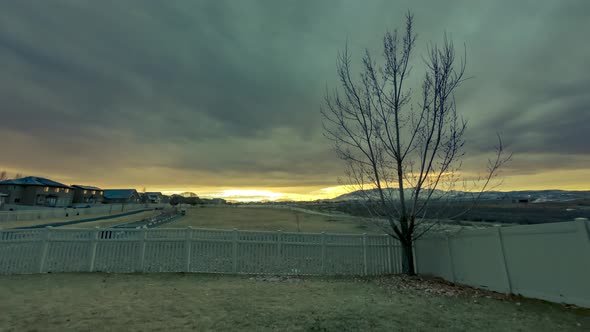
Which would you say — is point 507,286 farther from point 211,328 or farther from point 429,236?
point 211,328

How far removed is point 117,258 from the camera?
873 cm

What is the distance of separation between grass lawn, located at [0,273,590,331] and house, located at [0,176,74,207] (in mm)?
75983

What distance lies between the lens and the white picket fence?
8.53m

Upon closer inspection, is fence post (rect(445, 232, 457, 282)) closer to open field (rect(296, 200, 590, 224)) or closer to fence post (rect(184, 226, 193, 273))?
open field (rect(296, 200, 590, 224))

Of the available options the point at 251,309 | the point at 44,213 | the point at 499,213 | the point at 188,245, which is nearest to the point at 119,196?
the point at 44,213

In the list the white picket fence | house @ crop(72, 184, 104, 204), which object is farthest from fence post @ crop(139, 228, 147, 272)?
house @ crop(72, 184, 104, 204)

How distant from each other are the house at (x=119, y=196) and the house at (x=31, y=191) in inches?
1133

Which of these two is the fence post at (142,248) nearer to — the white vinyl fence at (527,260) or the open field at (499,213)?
the open field at (499,213)

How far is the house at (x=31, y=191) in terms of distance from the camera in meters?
61.5

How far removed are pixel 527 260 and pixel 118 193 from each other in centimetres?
11689

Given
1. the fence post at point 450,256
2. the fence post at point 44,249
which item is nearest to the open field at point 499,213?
the fence post at point 450,256

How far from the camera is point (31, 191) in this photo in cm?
6325

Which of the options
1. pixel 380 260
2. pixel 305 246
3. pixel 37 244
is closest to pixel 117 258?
pixel 37 244

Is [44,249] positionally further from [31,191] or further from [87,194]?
[87,194]
